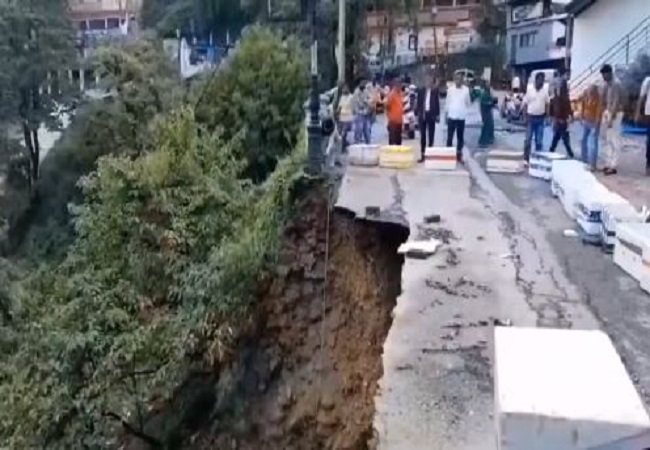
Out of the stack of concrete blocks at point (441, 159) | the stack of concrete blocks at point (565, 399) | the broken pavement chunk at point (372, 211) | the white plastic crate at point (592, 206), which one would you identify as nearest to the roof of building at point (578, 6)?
the stack of concrete blocks at point (441, 159)

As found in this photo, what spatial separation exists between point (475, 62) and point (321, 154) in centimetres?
3146

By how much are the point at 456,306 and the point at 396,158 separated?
6999mm

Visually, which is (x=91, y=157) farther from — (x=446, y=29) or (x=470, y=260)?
(x=446, y=29)

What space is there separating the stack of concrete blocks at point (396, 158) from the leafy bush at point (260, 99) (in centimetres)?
332

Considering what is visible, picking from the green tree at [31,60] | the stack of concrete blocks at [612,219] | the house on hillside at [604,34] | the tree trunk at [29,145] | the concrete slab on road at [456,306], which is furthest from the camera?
the tree trunk at [29,145]

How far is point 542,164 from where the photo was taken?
13.0 m

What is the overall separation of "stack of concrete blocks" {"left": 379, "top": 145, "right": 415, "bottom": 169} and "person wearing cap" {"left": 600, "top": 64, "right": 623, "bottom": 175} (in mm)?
3079

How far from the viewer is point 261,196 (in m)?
10.9

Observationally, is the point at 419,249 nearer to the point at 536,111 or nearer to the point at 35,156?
the point at 536,111

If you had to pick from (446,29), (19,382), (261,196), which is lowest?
(19,382)

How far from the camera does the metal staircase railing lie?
2202 centimetres

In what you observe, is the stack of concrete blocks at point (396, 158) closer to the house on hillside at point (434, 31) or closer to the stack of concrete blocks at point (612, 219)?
the stack of concrete blocks at point (612, 219)

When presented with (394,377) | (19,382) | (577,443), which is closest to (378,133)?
(19,382)

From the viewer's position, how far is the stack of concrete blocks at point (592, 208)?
9.09 meters
